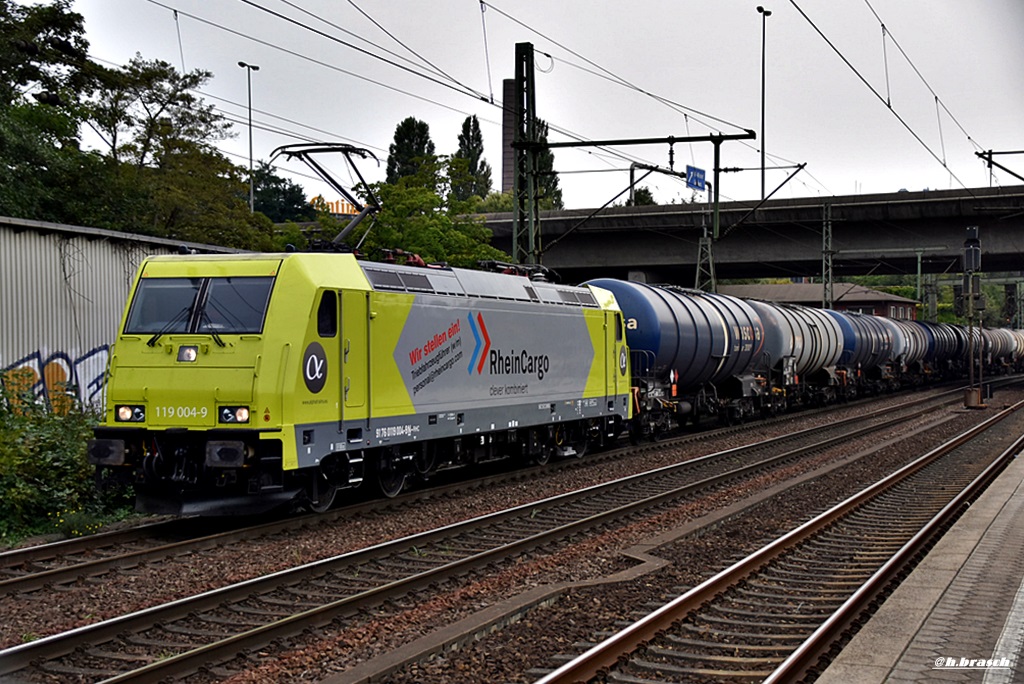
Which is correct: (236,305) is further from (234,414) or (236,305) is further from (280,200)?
(280,200)

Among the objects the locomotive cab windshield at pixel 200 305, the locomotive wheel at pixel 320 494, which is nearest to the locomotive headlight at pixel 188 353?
the locomotive cab windshield at pixel 200 305

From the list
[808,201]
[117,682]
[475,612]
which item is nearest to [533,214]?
[475,612]

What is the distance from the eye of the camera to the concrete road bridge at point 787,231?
146ft

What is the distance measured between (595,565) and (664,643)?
2837mm

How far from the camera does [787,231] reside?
48906 millimetres

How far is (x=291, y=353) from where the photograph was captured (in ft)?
39.2

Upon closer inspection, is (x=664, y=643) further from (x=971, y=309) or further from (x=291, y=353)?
(x=971, y=309)

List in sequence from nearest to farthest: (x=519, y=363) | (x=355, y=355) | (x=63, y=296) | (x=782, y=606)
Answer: (x=782, y=606)
(x=355, y=355)
(x=519, y=363)
(x=63, y=296)

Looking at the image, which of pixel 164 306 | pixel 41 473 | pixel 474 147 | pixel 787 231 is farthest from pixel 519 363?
pixel 474 147

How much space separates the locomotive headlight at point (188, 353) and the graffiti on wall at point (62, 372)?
17.3 ft

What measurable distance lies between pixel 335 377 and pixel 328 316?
0.75m

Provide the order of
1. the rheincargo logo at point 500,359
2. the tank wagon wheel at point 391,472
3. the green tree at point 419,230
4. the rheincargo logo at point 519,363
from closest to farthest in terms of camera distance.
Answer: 1. the tank wagon wheel at point 391,472
2. the rheincargo logo at point 500,359
3. the rheincargo logo at point 519,363
4. the green tree at point 419,230

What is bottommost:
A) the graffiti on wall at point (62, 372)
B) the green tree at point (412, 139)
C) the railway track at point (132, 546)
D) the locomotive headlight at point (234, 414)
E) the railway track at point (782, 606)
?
the railway track at point (782, 606)

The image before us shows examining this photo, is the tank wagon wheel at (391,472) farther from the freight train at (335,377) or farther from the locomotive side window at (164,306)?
the locomotive side window at (164,306)
